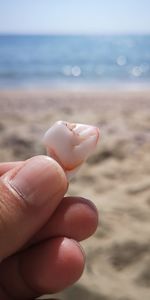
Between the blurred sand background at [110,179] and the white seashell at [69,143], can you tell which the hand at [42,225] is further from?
the blurred sand background at [110,179]

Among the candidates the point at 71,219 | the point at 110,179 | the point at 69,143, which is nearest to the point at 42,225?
the point at 71,219

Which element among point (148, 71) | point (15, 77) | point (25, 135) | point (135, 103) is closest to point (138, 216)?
point (25, 135)

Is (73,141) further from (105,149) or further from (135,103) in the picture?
(135,103)

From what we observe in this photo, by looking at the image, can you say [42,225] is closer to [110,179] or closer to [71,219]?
[71,219]

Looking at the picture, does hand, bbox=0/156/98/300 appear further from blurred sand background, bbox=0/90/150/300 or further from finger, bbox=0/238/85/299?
blurred sand background, bbox=0/90/150/300

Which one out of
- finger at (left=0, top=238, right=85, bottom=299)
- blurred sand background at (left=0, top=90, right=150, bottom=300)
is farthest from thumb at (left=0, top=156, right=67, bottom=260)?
blurred sand background at (left=0, top=90, right=150, bottom=300)

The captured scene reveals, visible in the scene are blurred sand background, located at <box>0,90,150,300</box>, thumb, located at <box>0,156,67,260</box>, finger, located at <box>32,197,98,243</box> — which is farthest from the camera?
blurred sand background, located at <box>0,90,150,300</box>

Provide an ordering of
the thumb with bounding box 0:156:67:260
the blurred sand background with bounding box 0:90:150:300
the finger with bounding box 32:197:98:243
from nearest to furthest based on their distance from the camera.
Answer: the thumb with bounding box 0:156:67:260
the finger with bounding box 32:197:98:243
the blurred sand background with bounding box 0:90:150:300
